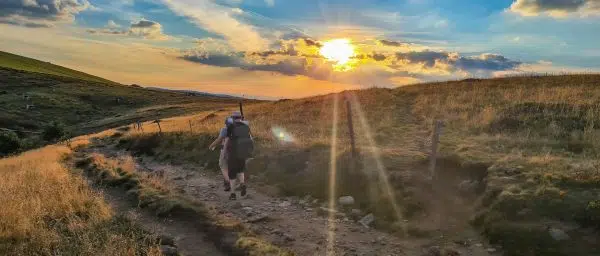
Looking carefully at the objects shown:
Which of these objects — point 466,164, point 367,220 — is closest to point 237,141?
point 367,220

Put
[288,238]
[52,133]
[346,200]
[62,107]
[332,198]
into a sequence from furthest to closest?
1. [62,107]
2. [52,133]
3. [332,198]
4. [346,200]
5. [288,238]

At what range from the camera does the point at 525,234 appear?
9.30 m

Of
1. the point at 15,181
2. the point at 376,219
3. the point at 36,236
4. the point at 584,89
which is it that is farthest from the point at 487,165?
the point at 584,89

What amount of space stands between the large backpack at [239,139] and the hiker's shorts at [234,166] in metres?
0.33

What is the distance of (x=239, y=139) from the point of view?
13.7 meters

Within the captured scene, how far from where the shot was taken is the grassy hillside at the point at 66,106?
68562 mm

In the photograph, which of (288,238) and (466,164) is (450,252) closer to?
(288,238)

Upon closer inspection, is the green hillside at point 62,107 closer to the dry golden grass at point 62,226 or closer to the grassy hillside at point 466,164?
the dry golden grass at point 62,226

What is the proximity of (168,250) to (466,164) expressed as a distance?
400 inches

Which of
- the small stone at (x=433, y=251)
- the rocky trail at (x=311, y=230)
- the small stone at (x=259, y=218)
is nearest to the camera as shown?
the small stone at (x=433, y=251)

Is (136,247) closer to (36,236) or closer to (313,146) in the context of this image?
(36,236)

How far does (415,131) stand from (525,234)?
15.2m

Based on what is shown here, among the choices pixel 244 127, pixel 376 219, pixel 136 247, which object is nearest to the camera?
pixel 136 247

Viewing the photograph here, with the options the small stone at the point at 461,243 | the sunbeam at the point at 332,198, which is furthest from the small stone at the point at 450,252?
the sunbeam at the point at 332,198
